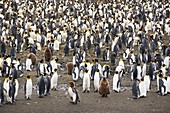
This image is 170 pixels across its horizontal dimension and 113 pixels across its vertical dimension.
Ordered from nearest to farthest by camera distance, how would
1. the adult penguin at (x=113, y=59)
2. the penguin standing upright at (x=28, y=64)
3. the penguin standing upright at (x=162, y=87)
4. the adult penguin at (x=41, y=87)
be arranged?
the adult penguin at (x=41, y=87), the penguin standing upright at (x=162, y=87), the penguin standing upright at (x=28, y=64), the adult penguin at (x=113, y=59)

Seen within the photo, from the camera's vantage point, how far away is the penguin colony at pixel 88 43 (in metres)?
16.0

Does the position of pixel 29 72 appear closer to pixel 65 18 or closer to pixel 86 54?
pixel 86 54

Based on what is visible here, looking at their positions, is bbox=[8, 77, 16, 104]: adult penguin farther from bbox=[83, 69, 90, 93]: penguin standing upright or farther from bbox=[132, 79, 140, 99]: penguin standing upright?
bbox=[132, 79, 140, 99]: penguin standing upright

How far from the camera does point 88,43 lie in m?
23.0

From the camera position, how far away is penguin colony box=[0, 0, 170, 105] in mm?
15953

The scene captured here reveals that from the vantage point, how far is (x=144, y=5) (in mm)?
34750

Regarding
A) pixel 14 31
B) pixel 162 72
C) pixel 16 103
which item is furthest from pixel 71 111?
pixel 14 31

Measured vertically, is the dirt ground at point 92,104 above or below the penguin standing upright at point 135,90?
below

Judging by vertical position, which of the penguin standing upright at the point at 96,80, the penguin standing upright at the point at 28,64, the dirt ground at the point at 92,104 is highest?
the penguin standing upright at the point at 28,64

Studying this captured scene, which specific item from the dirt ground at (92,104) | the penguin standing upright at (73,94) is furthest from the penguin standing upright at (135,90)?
the penguin standing upright at (73,94)

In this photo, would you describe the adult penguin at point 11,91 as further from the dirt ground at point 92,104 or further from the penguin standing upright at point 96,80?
the penguin standing upright at point 96,80

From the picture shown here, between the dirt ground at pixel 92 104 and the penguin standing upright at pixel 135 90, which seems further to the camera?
the penguin standing upright at pixel 135 90

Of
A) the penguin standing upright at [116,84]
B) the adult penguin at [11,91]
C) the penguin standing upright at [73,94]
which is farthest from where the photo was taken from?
the penguin standing upright at [116,84]

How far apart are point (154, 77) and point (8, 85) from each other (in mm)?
6891
